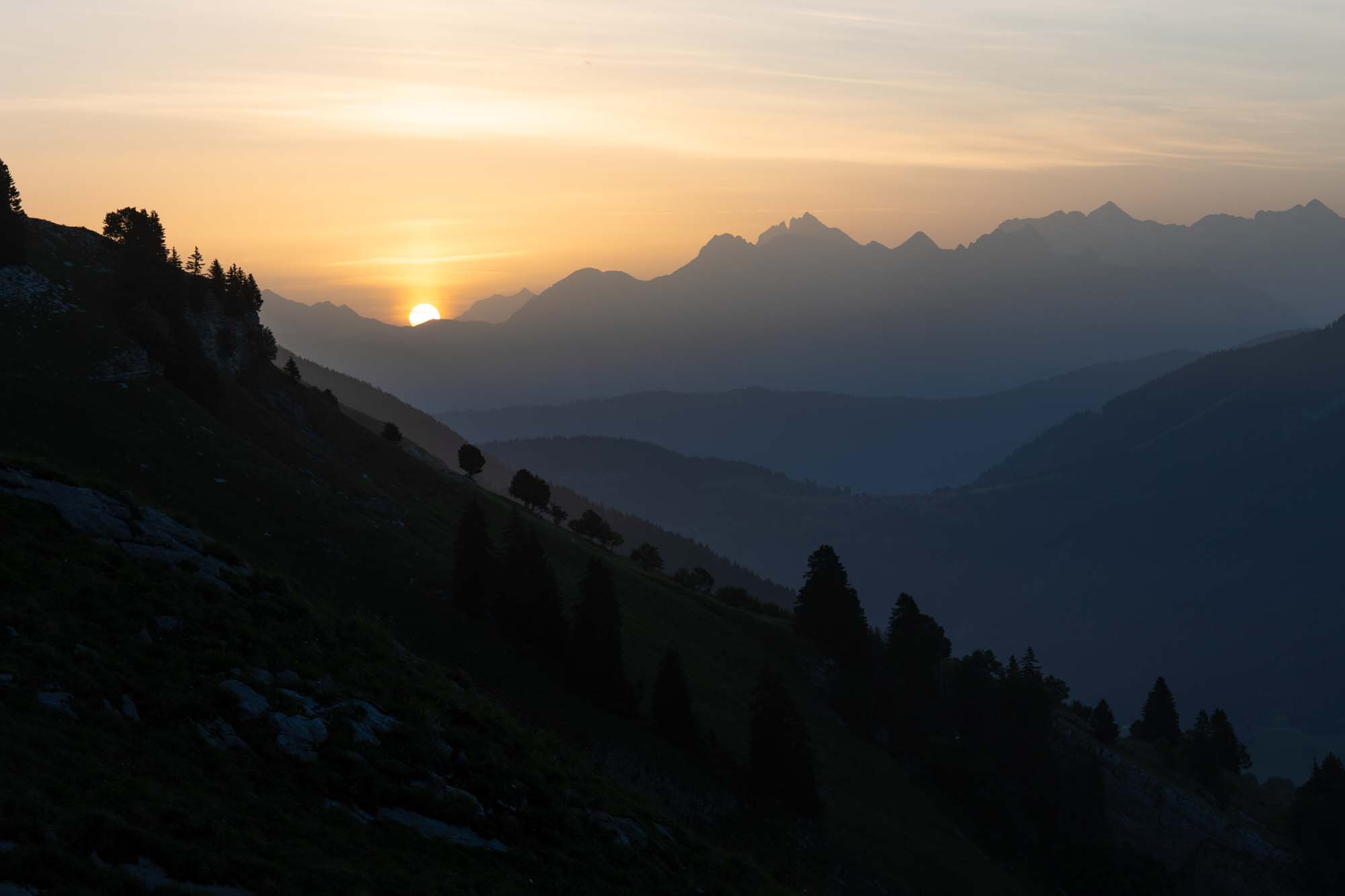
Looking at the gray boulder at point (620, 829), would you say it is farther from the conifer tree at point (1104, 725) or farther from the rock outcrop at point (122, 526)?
the conifer tree at point (1104, 725)

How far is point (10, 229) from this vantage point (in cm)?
7988

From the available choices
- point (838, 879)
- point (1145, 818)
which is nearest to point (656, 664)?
point (838, 879)

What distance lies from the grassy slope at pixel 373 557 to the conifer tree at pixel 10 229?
8.57 ft

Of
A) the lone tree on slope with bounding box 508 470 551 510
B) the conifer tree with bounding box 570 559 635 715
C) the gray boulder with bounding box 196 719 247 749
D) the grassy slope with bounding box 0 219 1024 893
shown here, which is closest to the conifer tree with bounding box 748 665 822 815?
the grassy slope with bounding box 0 219 1024 893

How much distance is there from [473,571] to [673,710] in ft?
57.3

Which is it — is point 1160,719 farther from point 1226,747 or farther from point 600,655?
point 600,655

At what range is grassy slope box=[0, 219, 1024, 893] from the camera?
206ft

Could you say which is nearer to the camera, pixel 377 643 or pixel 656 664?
pixel 377 643

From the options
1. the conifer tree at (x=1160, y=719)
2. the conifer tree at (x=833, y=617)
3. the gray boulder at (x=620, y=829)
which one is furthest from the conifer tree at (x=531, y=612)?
the conifer tree at (x=1160, y=719)

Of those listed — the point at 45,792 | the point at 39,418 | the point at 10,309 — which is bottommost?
the point at 45,792

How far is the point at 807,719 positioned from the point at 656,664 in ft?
61.0

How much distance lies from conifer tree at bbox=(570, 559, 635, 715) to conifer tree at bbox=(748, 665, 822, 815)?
918cm

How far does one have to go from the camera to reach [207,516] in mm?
62969

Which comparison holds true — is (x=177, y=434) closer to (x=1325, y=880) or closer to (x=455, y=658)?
(x=455, y=658)
